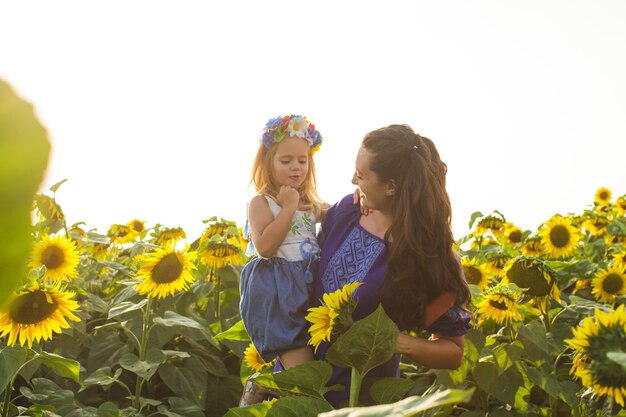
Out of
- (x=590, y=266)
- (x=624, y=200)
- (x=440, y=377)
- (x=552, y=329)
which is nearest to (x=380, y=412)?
(x=440, y=377)

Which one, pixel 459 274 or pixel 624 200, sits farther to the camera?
pixel 624 200

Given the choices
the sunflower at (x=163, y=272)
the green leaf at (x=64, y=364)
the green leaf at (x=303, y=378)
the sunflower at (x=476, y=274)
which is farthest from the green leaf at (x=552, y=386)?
the green leaf at (x=64, y=364)

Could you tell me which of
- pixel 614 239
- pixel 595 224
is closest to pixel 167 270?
pixel 614 239

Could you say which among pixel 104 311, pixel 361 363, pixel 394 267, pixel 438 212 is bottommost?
pixel 104 311

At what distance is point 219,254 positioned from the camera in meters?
3.43

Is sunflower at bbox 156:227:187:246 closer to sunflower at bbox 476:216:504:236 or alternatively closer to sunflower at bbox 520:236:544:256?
sunflower at bbox 476:216:504:236

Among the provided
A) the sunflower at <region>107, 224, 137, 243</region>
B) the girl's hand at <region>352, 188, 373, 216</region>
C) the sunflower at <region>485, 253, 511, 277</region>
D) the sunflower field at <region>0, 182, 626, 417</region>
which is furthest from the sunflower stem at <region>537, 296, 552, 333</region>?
the sunflower at <region>107, 224, 137, 243</region>

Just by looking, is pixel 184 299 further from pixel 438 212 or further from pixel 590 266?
pixel 590 266

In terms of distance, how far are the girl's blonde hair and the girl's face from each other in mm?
29

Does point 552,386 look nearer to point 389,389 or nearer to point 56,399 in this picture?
point 389,389

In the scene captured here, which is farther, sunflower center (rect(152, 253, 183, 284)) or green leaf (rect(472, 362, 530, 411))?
sunflower center (rect(152, 253, 183, 284))

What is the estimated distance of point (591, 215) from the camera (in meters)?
6.09

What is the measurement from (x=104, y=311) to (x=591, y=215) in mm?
4420

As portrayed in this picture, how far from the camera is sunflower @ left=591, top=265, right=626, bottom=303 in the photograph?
3373 mm
